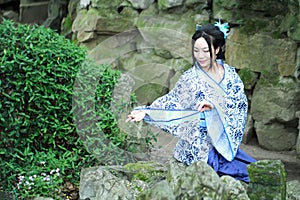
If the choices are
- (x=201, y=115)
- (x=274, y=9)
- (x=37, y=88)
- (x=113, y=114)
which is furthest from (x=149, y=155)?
(x=274, y=9)

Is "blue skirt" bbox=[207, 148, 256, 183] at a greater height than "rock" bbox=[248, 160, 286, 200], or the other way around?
"rock" bbox=[248, 160, 286, 200]

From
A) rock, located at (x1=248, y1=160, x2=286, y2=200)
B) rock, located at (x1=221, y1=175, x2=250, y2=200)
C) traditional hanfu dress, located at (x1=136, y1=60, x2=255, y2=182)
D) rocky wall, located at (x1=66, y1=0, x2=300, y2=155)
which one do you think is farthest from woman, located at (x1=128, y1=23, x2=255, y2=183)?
rocky wall, located at (x1=66, y1=0, x2=300, y2=155)

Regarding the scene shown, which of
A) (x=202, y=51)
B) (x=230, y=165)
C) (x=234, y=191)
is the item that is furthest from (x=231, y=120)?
(x=234, y=191)

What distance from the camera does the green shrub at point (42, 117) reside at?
4887 millimetres

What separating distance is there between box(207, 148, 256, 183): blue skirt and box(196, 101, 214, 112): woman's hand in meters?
0.29

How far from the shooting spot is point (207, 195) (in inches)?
105

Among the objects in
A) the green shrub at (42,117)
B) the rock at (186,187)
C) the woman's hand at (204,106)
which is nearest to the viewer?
the rock at (186,187)

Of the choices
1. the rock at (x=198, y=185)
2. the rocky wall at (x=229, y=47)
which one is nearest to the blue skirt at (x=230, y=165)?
the rock at (x=198, y=185)

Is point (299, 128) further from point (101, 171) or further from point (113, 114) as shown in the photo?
point (101, 171)

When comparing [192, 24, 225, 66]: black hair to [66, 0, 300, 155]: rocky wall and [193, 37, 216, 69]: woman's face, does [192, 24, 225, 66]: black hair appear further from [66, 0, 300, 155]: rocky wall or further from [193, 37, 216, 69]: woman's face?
[66, 0, 300, 155]: rocky wall

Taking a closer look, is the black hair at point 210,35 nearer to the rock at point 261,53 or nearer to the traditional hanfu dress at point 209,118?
the traditional hanfu dress at point 209,118

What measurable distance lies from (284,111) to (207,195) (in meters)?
3.61

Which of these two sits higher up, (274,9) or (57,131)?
(274,9)

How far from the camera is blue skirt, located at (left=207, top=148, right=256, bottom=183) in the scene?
3896 millimetres
